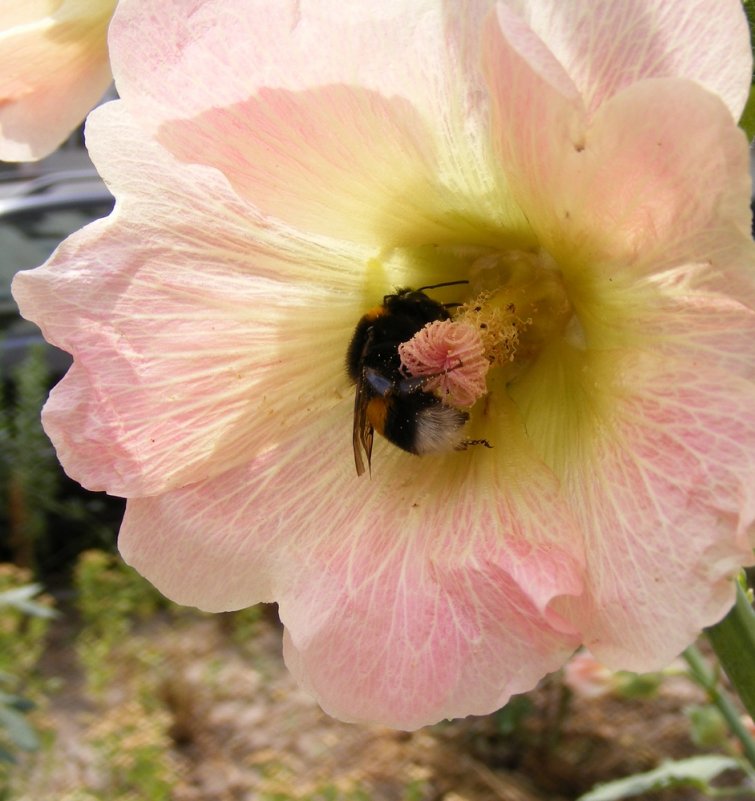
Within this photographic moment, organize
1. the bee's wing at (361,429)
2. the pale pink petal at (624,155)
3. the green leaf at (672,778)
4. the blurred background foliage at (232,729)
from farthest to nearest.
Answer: the blurred background foliage at (232,729) → the green leaf at (672,778) → the bee's wing at (361,429) → the pale pink petal at (624,155)

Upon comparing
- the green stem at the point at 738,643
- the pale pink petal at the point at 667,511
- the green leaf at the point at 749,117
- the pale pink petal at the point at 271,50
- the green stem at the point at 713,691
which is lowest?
the green stem at the point at 713,691

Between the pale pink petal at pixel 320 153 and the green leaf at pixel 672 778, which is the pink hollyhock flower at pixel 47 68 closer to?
the pale pink petal at pixel 320 153

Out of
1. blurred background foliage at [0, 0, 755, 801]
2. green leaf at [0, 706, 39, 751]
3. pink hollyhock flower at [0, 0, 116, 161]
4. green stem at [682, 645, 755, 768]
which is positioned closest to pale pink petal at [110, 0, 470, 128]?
pink hollyhock flower at [0, 0, 116, 161]

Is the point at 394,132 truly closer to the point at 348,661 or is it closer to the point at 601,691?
the point at 348,661

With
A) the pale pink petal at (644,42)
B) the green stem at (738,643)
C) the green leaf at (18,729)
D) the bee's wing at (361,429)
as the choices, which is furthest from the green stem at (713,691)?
the green leaf at (18,729)

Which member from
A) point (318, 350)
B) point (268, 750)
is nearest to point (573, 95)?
point (318, 350)

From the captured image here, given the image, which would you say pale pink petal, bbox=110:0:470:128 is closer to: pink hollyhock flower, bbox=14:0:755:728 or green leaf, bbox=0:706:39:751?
pink hollyhock flower, bbox=14:0:755:728

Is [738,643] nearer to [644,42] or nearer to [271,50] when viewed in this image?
[644,42]
